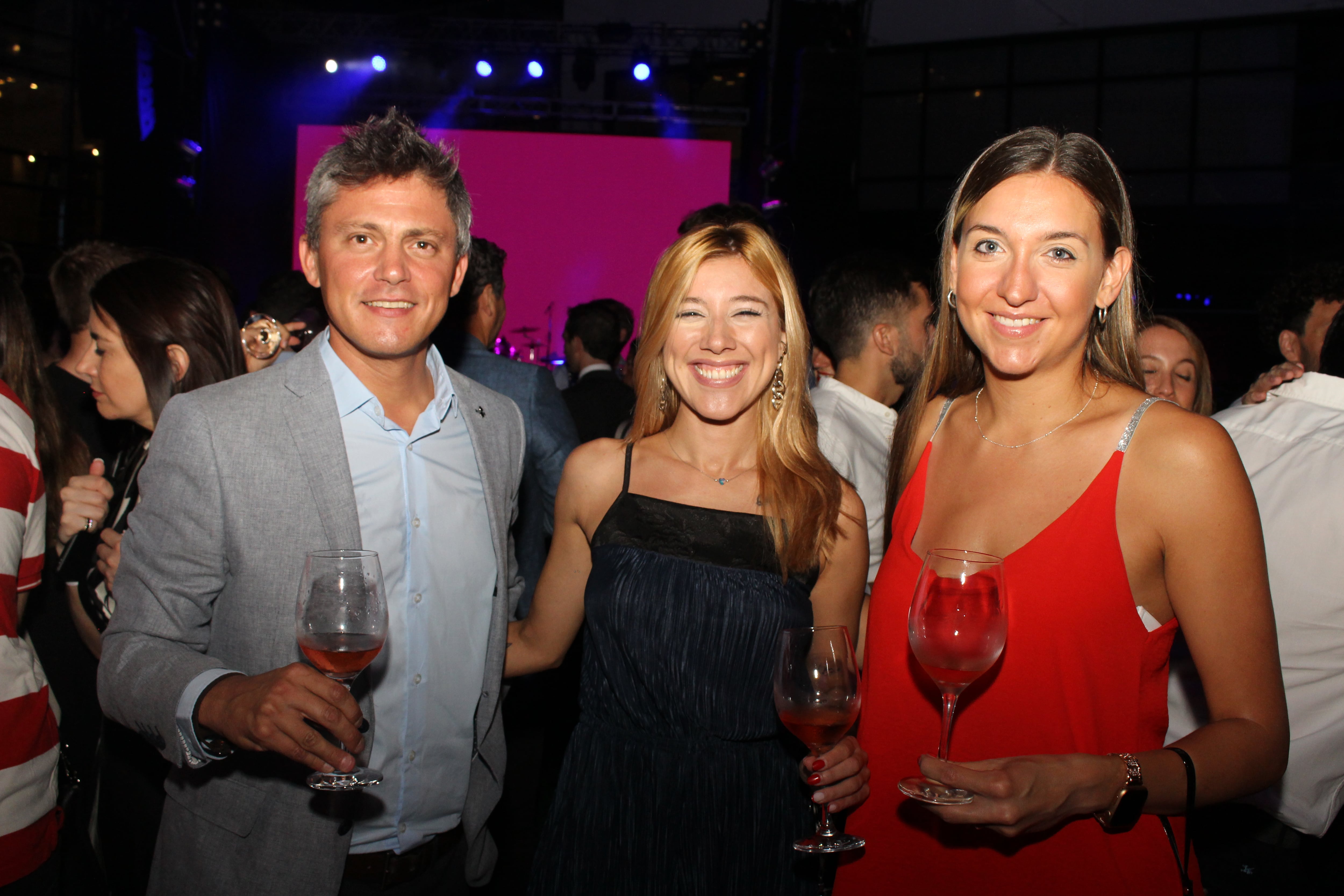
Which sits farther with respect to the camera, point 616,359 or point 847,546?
point 616,359

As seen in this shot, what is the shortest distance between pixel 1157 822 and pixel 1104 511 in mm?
499

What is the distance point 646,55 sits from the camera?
34.5 feet

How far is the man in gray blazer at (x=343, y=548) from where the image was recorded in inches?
57.8

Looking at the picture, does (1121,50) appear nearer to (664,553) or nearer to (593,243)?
(593,243)

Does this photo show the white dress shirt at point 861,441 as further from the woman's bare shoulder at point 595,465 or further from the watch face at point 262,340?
the watch face at point 262,340

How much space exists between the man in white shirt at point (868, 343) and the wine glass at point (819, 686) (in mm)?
1780

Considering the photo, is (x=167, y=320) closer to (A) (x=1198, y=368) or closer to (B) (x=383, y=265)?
(B) (x=383, y=265)

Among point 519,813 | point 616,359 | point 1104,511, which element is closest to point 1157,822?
point 1104,511

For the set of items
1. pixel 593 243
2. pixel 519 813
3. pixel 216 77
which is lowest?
pixel 519 813

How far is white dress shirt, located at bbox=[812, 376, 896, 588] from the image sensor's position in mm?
2953

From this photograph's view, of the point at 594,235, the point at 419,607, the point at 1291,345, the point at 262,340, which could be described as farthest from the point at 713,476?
the point at 594,235

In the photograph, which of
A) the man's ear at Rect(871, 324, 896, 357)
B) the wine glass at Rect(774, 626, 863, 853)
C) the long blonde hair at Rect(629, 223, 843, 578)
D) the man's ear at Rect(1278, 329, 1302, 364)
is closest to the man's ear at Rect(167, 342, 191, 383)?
the long blonde hair at Rect(629, 223, 843, 578)

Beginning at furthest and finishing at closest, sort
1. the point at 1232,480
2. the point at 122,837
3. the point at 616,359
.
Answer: the point at 616,359 → the point at 122,837 → the point at 1232,480

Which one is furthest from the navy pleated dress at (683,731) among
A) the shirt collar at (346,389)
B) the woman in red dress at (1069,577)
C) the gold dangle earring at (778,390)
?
the shirt collar at (346,389)
